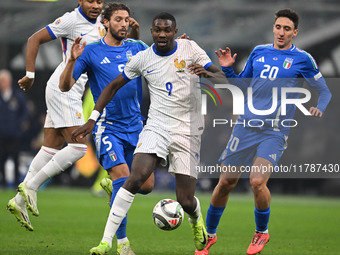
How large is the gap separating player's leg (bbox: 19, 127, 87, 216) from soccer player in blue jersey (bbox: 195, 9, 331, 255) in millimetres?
1815

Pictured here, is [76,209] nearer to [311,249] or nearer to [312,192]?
[311,249]

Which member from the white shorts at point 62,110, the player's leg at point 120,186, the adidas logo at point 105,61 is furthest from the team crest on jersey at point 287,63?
the white shorts at point 62,110

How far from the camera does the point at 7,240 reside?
870 cm

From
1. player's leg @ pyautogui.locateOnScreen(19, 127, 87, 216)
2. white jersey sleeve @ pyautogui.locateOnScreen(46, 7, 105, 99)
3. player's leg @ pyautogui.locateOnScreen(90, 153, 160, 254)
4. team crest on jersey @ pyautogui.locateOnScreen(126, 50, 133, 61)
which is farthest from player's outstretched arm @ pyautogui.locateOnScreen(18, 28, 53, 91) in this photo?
player's leg @ pyautogui.locateOnScreen(90, 153, 160, 254)

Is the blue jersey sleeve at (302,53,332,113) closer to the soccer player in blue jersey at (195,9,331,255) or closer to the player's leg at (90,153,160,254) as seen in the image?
the soccer player in blue jersey at (195,9,331,255)

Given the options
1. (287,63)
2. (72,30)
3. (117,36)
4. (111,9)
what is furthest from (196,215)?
(72,30)

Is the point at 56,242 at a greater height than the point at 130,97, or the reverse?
the point at 130,97

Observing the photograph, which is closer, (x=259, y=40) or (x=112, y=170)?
(x=112, y=170)

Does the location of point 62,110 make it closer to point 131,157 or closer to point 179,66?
point 131,157

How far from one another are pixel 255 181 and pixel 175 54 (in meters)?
1.70

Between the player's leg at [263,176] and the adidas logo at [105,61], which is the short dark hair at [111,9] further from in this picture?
the player's leg at [263,176]

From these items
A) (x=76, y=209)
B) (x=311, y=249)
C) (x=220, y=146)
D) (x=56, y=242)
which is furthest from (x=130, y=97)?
(x=220, y=146)

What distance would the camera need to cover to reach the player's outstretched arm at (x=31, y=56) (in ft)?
→ 27.9

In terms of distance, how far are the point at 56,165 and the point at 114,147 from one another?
4.09 ft
